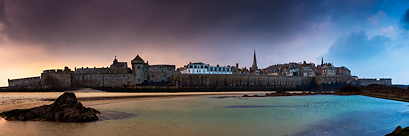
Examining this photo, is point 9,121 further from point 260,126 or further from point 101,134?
point 260,126

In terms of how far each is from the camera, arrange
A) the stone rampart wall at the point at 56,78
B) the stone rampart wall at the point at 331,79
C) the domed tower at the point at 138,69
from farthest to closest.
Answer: the stone rampart wall at the point at 331,79 < the domed tower at the point at 138,69 < the stone rampart wall at the point at 56,78

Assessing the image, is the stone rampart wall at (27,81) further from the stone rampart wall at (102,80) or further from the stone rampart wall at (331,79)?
the stone rampart wall at (331,79)

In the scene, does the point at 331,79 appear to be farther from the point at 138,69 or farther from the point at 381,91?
the point at 138,69

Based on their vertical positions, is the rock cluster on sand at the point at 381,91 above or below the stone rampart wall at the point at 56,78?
below

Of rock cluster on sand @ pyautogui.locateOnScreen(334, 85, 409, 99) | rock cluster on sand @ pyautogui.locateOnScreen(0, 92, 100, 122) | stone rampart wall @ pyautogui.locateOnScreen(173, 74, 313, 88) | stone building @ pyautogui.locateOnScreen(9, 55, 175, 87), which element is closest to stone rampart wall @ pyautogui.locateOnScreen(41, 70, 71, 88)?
stone building @ pyautogui.locateOnScreen(9, 55, 175, 87)

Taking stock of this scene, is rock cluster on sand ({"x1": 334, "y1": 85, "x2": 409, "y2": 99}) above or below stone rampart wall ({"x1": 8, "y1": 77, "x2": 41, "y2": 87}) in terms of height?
below

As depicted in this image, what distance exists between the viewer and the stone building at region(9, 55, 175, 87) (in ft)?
122

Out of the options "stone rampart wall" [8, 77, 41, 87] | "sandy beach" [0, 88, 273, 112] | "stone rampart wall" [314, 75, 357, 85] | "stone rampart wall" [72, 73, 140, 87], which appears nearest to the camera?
"sandy beach" [0, 88, 273, 112]

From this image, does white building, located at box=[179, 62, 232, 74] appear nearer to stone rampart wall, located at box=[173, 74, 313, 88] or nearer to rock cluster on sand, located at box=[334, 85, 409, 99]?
stone rampart wall, located at box=[173, 74, 313, 88]

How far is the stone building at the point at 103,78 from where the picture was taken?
37.3m

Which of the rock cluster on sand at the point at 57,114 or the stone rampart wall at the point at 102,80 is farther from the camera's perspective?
the stone rampart wall at the point at 102,80

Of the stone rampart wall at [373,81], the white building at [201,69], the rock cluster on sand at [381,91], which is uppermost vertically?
the white building at [201,69]

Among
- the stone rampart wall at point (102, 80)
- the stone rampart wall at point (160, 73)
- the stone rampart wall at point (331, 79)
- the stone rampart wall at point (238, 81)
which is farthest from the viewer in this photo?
the stone rampart wall at point (331, 79)

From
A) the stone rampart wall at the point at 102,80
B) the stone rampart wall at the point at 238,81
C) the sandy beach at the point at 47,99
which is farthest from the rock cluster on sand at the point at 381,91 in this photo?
the stone rampart wall at the point at 102,80
